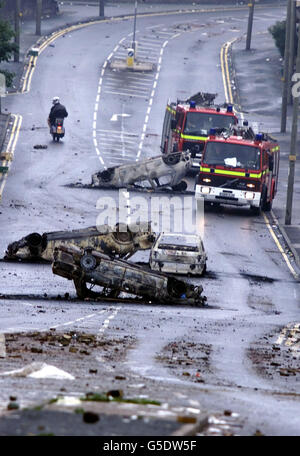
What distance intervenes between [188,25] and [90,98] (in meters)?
25.1

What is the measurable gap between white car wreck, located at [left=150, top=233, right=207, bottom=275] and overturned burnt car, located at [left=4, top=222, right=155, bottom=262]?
0.38 m

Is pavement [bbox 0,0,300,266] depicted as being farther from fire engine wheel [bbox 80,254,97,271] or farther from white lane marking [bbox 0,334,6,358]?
white lane marking [bbox 0,334,6,358]

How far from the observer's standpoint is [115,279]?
2450 centimetres

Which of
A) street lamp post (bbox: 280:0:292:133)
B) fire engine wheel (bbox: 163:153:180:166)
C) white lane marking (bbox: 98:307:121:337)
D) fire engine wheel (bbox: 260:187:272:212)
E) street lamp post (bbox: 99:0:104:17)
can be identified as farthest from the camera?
street lamp post (bbox: 99:0:104:17)

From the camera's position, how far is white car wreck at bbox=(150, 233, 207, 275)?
2844cm

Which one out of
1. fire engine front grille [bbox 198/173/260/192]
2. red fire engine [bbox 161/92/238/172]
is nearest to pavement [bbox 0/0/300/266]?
fire engine front grille [bbox 198/173/260/192]

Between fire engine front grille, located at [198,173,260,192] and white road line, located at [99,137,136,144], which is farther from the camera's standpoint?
white road line, located at [99,137,136,144]

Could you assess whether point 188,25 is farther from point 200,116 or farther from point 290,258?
point 290,258

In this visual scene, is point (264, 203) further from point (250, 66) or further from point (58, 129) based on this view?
point (250, 66)

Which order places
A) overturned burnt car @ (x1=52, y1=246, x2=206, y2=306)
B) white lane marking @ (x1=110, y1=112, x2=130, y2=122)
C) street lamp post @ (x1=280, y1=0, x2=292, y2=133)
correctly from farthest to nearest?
white lane marking @ (x1=110, y1=112, x2=130, y2=122) < street lamp post @ (x1=280, y1=0, x2=292, y2=133) < overturned burnt car @ (x1=52, y1=246, x2=206, y2=306)

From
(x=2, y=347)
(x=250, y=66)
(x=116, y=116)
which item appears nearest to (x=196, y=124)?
(x=116, y=116)

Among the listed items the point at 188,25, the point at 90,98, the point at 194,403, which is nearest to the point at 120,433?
the point at 194,403

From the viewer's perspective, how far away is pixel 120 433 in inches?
407

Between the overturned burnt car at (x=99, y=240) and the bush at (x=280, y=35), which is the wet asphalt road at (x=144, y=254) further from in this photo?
the bush at (x=280, y=35)
